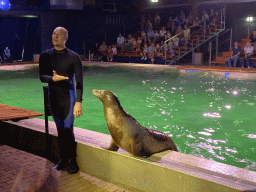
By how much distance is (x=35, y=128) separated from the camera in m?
4.34

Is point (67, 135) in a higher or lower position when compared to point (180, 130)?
higher

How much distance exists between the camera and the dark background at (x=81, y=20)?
21.8m

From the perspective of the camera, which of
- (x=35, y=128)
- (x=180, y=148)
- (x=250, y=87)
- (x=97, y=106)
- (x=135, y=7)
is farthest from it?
(x=135, y=7)

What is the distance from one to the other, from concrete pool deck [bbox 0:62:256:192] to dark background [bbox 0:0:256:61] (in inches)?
735

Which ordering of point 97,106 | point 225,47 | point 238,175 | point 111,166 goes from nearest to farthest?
point 238,175, point 111,166, point 97,106, point 225,47

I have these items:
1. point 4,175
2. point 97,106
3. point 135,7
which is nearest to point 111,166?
point 4,175

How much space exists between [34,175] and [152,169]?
1.37 meters

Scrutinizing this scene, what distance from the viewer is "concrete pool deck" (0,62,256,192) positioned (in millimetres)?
2730

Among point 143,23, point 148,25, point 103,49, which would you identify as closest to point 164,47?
point 148,25

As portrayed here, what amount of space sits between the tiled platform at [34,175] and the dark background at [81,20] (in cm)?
1872

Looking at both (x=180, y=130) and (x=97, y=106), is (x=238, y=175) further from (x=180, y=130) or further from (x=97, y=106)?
(x=97, y=106)

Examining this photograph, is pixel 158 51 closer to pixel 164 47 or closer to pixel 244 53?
pixel 164 47

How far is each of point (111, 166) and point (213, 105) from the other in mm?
5469

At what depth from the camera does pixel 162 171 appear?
2.96 meters
